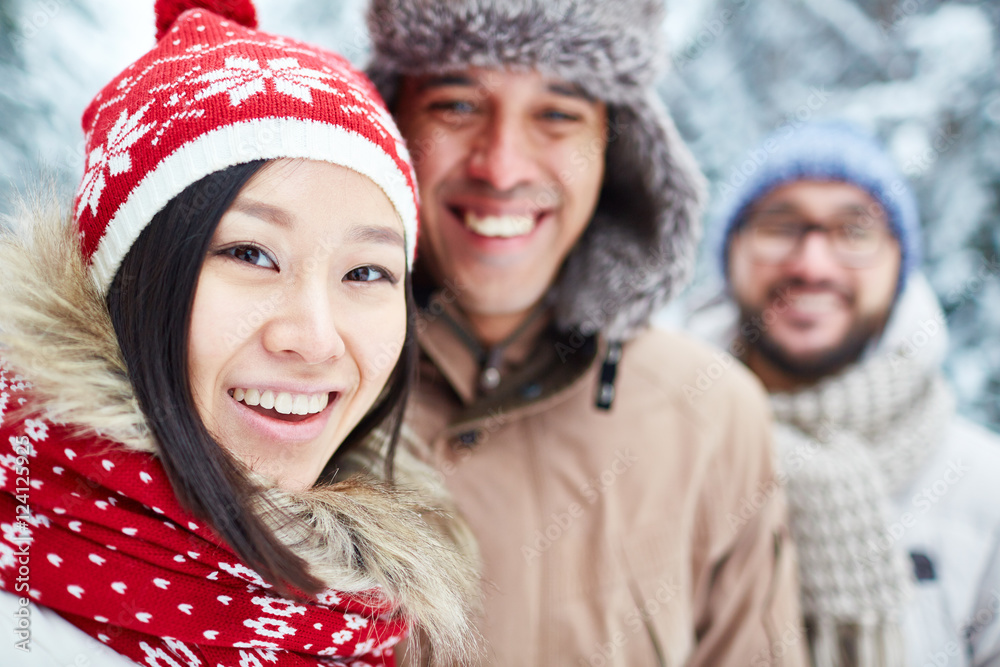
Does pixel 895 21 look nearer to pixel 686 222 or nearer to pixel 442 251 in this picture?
pixel 686 222

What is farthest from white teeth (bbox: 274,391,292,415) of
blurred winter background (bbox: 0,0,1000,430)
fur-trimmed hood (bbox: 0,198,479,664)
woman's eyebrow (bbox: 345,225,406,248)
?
blurred winter background (bbox: 0,0,1000,430)

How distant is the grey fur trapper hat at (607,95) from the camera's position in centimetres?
145

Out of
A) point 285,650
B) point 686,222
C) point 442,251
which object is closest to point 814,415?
point 686,222

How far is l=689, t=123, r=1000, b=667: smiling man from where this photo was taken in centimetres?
208

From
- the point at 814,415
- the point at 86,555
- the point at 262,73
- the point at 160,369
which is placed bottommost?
the point at 814,415

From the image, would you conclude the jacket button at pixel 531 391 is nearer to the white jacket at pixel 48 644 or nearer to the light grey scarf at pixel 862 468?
the white jacket at pixel 48 644

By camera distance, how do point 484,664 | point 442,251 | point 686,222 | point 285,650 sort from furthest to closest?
point 686,222, point 442,251, point 484,664, point 285,650

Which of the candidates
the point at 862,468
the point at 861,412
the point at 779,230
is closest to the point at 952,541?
the point at 862,468

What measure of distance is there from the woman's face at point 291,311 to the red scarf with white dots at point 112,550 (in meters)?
0.13

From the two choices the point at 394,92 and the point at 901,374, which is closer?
the point at 394,92

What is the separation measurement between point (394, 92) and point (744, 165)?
5.72 ft

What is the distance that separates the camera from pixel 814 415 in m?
2.38

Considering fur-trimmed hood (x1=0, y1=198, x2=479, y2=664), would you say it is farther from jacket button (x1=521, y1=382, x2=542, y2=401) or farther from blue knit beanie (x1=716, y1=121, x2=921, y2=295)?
blue knit beanie (x1=716, y1=121, x2=921, y2=295)

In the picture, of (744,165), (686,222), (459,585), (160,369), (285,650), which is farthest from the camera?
(744,165)
